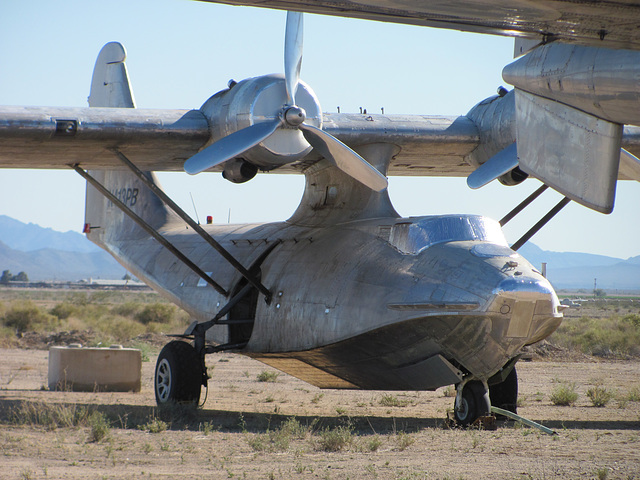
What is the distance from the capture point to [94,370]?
14.4 meters

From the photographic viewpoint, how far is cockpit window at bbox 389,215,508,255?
10.1 metres

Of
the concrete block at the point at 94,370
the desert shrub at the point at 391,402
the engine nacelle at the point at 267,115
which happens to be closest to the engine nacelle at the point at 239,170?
A: the engine nacelle at the point at 267,115

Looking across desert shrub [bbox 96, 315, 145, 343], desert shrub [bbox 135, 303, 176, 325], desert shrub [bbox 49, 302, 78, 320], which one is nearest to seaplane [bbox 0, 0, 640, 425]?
desert shrub [bbox 96, 315, 145, 343]

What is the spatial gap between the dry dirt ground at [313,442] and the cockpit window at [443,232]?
2.27 meters

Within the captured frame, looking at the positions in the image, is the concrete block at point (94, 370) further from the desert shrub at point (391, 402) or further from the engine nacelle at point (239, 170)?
the engine nacelle at point (239, 170)

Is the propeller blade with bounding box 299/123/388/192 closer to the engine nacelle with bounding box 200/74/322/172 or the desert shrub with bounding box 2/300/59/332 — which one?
the engine nacelle with bounding box 200/74/322/172

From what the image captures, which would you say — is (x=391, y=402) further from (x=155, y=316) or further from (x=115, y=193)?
(x=155, y=316)

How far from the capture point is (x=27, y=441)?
8.76 metres

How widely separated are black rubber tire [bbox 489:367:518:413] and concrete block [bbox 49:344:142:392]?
6433 millimetres

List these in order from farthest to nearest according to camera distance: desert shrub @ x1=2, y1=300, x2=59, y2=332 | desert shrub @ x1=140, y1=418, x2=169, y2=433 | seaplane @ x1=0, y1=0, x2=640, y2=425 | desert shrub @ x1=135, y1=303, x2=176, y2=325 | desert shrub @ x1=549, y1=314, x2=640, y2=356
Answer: desert shrub @ x1=135, y1=303, x2=176, y2=325, desert shrub @ x1=2, y1=300, x2=59, y2=332, desert shrub @ x1=549, y1=314, x2=640, y2=356, desert shrub @ x1=140, y1=418, x2=169, y2=433, seaplane @ x1=0, y1=0, x2=640, y2=425

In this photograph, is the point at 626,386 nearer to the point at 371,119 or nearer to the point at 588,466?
the point at 371,119

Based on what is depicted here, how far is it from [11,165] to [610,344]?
1983 centimetres

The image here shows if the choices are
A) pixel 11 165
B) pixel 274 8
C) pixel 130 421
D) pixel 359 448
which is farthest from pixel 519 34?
pixel 11 165

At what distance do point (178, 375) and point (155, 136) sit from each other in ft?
11.2
